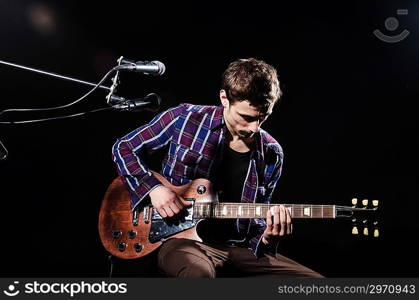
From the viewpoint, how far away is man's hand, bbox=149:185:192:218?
2265 mm

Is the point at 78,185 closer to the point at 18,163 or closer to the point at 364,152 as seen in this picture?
the point at 18,163

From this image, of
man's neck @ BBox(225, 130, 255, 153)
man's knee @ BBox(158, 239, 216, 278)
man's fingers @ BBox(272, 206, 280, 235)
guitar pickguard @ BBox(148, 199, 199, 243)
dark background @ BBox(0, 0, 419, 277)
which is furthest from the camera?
dark background @ BBox(0, 0, 419, 277)

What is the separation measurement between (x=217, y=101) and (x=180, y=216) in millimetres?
1144

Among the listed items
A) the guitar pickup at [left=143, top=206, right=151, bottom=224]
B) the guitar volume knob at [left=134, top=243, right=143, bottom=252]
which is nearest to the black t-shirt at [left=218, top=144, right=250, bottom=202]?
the guitar pickup at [left=143, top=206, right=151, bottom=224]

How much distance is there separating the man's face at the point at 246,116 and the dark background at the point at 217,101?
0.65m

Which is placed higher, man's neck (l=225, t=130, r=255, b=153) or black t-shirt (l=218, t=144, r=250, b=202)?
man's neck (l=225, t=130, r=255, b=153)

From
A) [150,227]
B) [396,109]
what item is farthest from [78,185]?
[396,109]

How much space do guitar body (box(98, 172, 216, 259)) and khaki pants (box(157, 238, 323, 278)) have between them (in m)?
0.06

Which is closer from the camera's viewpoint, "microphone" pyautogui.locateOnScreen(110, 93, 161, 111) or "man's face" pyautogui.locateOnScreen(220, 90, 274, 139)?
"microphone" pyautogui.locateOnScreen(110, 93, 161, 111)

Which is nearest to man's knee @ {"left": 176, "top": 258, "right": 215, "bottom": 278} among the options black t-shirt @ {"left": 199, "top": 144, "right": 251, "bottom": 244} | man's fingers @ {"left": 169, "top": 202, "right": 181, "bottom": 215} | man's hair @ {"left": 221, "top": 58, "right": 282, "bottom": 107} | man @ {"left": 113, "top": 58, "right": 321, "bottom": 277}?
man @ {"left": 113, "top": 58, "right": 321, "bottom": 277}

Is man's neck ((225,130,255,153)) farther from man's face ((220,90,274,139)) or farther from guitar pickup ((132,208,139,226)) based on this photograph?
guitar pickup ((132,208,139,226))

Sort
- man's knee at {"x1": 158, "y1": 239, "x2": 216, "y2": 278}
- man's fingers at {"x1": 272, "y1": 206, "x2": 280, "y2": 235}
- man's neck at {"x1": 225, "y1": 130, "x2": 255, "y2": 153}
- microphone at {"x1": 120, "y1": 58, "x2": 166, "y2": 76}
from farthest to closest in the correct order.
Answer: man's neck at {"x1": 225, "y1": 130, "x2": 255, "y2": 153}, man's fingers at {"x1": 272, "y1": 206, "x2": 280, "y2": 235}, man's knee at {"x1": 158, "y1": 239, "x2": 216, "y2": 278}, microphone at {"x1": 120, "y1": 58, "x2": 166, "y2": 76}

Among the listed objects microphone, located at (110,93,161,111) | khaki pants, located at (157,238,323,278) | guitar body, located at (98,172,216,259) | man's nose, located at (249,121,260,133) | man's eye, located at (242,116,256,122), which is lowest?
khaki pants, located at (157,238,323,278)

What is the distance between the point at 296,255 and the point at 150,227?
1205 millimetres
